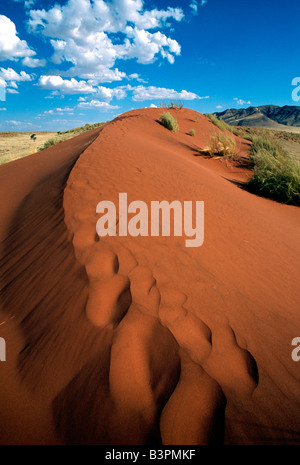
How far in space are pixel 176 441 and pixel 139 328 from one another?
2.35 ft

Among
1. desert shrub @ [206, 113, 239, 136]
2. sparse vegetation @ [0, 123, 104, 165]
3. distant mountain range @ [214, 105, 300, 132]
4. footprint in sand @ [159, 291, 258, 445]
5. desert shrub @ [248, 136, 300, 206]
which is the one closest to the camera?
footprint in sand @ [159, 291, 258, 445]

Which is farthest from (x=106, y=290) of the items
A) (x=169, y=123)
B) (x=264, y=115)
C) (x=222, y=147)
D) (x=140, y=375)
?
(x=264, y=115)

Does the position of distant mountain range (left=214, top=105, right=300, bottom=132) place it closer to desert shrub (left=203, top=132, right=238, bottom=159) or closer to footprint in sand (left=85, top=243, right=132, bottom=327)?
desert shrub (left=203, top=132, right=238, bottom=159)

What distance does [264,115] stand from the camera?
80.3 m

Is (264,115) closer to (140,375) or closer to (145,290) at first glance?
(145,290)

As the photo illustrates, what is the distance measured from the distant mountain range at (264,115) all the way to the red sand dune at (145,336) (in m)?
78.5

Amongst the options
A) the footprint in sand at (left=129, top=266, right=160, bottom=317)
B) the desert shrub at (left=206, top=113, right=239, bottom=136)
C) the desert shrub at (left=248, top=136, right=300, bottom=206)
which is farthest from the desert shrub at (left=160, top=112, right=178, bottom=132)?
the footprint in sand at (left=129, top=266, right=160, bottom=317)

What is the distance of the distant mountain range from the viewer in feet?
238

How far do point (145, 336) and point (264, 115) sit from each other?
97916mm

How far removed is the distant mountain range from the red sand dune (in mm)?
78507

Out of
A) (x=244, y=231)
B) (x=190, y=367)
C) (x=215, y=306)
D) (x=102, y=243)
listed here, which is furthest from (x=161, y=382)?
(x=244, y=231)

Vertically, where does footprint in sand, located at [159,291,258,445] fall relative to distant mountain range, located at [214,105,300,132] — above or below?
below

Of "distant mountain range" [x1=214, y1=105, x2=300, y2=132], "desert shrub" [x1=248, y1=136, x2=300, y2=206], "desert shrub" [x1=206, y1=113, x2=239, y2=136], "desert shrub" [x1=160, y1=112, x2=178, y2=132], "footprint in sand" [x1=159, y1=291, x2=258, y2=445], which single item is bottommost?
"footprint in sand" [x1=159, y1=291, x2=258, y2=445]

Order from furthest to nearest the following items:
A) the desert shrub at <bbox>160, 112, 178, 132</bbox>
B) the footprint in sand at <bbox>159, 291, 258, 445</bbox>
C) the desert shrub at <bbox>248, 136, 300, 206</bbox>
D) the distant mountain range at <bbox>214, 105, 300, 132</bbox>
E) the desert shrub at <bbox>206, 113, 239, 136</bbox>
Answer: the distant mountain range at <bbox>214, 105, 300, 132</bbox> < the desert shrub at <bbox>206, 113, 239, 136</bbox> < the desert shrub at <bbox>160, 112, 178, 132</bbox> < the desert shrub at <bbox>248, 136, 300, 206</bbox> < the footprint in sand at <bbox>159, 291, 258, 445</bbox>
